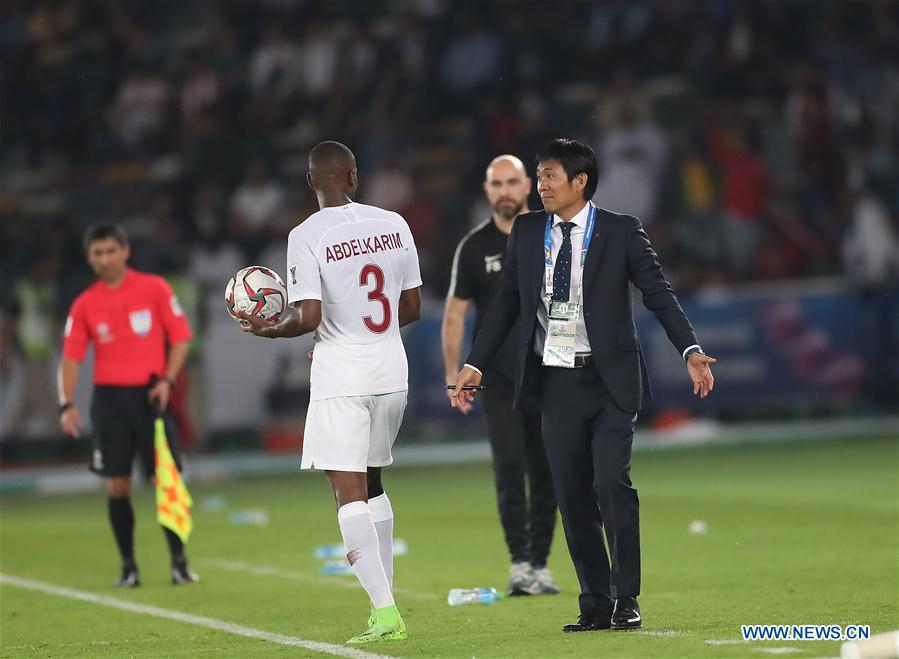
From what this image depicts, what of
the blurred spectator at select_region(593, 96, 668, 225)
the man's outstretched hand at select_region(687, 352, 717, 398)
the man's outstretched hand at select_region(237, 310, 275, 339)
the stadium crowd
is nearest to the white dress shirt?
the man's outstretched hand at select_region(687, 352, 717, 398)

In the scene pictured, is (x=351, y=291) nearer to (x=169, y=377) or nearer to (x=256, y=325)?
(x=256, y=325)

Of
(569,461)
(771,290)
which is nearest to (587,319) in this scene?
(569,461)

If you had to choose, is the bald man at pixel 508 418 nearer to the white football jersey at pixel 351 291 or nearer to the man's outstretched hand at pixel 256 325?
the white football jersey at pixel 351 291

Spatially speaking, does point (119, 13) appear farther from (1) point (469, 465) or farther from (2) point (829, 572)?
(2) point (829, 572)

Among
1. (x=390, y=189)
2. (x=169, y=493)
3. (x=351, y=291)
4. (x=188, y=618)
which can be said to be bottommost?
(x=188, y=618)

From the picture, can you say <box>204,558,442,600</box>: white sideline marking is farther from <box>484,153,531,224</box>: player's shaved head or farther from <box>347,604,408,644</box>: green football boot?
<box>484,153,531,224</box>: player's shaved head

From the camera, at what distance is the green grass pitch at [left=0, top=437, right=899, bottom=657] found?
8078mm

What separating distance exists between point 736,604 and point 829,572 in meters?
1.61

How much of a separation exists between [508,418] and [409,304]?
6.07 ft

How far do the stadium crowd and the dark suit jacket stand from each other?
1470cm

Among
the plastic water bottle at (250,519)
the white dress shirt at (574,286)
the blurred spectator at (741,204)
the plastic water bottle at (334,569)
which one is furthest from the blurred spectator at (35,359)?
the white dress shirt at (574,286)

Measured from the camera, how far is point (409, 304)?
8.35 meters

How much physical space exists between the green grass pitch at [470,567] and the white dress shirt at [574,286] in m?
1.39

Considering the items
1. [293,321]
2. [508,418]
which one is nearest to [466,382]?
[293,321]
